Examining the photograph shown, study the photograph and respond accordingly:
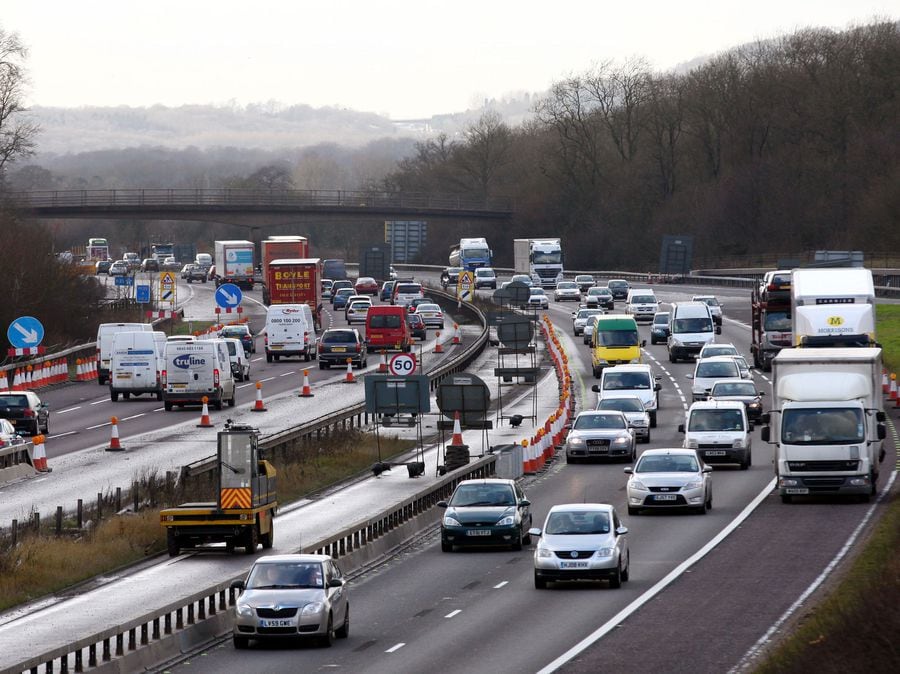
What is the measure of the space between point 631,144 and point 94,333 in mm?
87617

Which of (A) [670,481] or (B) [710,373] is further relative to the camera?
(B) [710,373]

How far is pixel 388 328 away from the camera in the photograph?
78375 millimetres

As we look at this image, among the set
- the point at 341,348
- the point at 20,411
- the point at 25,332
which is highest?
the point at 25,332

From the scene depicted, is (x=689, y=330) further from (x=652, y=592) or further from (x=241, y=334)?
(x=652, y=592)

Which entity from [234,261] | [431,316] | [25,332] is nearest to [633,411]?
[25,332]

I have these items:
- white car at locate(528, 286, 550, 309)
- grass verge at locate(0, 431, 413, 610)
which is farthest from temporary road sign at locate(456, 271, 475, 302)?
grass verge at locate(0, 431, 413, 610)

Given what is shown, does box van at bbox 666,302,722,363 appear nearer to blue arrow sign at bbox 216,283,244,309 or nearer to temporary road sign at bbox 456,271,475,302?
blue arrow sign at bbox 216,283,244,309

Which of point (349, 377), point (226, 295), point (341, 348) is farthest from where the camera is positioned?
point (341, 348)

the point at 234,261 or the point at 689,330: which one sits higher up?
the point at 234,261

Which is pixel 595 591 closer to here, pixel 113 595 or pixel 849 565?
pixel 849 565

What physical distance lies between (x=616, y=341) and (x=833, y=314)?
19.0 meters

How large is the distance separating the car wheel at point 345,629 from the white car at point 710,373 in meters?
31.1

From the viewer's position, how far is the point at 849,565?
1097 inches

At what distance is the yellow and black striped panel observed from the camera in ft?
101
